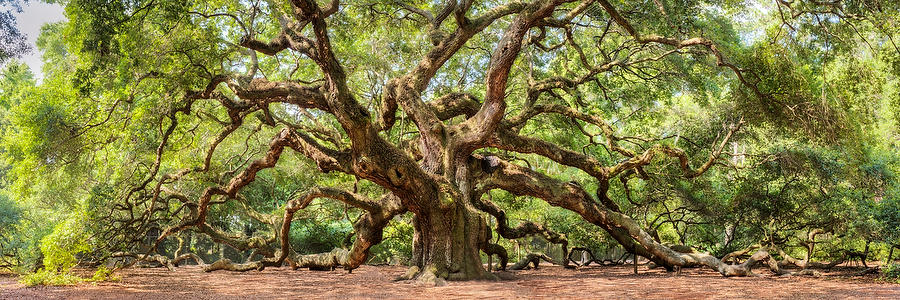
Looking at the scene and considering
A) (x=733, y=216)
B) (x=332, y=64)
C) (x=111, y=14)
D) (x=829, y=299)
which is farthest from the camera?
(x=733, y=216)

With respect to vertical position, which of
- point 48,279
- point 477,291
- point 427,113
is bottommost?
point 477,291

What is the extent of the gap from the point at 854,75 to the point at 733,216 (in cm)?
456

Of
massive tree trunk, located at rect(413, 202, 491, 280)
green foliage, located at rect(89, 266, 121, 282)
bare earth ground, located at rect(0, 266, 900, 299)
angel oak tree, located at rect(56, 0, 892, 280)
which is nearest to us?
bare earth ground, located at rect(0, 266, 900, 299)

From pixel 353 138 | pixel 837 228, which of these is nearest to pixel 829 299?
pixel 353 138

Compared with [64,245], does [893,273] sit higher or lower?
lower

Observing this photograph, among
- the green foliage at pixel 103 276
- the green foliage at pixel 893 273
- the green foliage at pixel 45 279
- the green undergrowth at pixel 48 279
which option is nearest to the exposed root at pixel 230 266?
the green foliage at pixel 103 276

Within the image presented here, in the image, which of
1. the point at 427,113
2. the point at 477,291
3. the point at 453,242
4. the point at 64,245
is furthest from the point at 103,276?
the point at 477,291

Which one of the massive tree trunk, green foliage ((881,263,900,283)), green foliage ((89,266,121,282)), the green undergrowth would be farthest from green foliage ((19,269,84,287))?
green foliage ((881,263,900,283))

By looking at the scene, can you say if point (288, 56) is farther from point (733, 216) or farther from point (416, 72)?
point (733, 216)

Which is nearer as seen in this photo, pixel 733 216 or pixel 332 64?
pixel 332 64

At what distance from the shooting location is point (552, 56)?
44.7ft

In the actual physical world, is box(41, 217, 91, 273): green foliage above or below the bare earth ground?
above

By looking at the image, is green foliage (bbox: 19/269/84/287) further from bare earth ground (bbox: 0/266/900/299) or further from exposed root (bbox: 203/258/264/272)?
exposed root (bbox: 203/258/264/272)

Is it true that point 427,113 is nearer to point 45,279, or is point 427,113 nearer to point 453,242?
point 453,242
